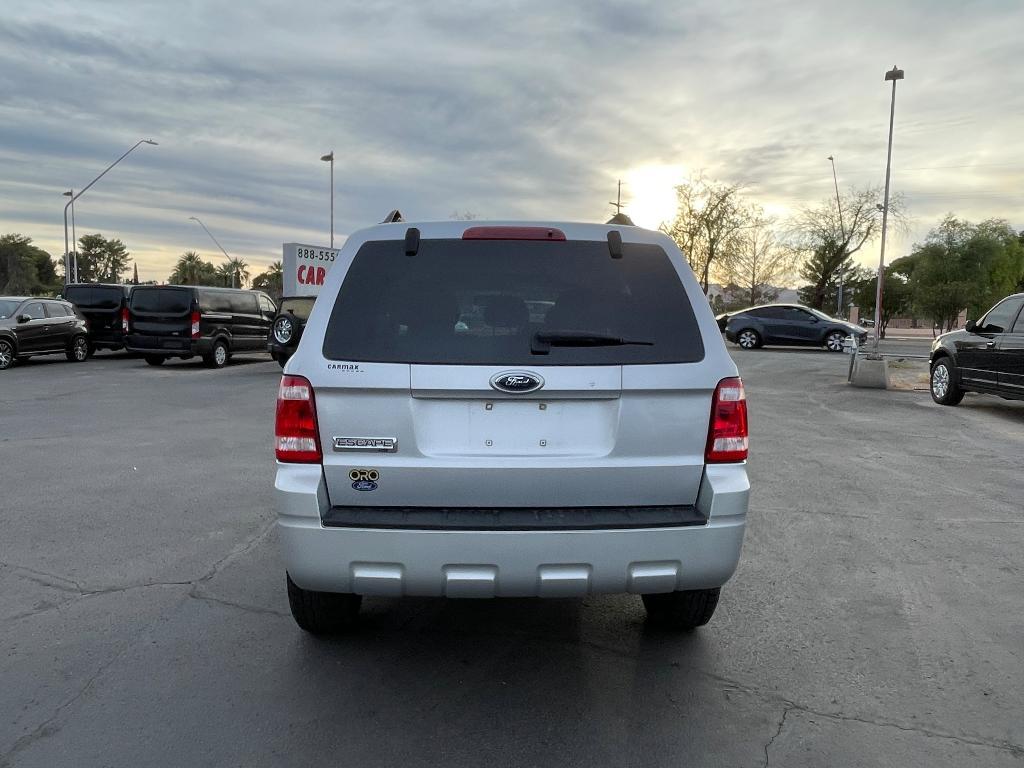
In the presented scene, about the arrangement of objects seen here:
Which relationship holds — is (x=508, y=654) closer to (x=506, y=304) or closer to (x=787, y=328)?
(x=506, y=304)

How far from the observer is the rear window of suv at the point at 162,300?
1930 centimetres

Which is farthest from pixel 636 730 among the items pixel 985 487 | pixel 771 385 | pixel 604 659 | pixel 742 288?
pixel 742 288

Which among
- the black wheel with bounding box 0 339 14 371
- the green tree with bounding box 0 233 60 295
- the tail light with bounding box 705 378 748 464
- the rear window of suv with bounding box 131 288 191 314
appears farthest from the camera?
the green tree with bounding box 0 233 60 295

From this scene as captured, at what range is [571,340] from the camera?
10.2ft

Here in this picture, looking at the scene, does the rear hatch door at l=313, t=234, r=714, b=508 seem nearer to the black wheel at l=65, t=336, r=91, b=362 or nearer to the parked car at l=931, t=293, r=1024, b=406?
the parked car at l=931, t=293, r=1024, b=406

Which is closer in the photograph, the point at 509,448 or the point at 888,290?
the point at 509,448

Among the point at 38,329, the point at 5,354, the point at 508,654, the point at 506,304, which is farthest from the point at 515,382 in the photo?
the point at 38,329

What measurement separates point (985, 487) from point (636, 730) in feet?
18.7

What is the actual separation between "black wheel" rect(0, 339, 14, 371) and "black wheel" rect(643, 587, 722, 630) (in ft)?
63.4

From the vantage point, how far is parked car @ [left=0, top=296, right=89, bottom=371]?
18.8 metres

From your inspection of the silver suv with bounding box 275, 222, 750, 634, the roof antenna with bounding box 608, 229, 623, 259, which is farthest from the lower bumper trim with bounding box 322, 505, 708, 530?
the roof antenna with bounding box 608, 229, 623, 259

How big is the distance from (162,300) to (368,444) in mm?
18312

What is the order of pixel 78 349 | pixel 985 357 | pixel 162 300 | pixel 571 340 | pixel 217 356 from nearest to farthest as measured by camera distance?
pixel 571 340 → pixel 985 357 → pixel 162 300 → pixel 217 356 → pixel 78 349

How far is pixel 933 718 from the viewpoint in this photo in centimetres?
314
